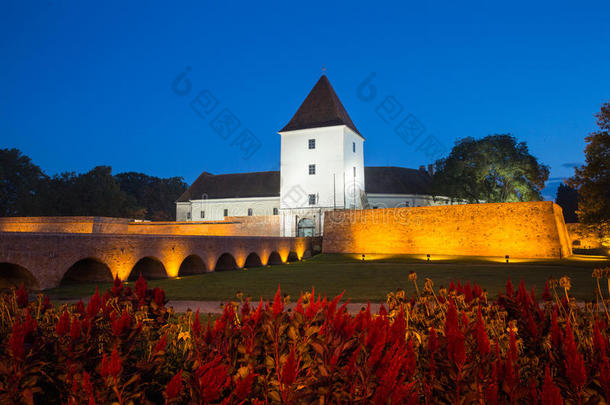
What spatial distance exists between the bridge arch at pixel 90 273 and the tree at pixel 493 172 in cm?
3633

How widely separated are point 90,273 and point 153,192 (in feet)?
207

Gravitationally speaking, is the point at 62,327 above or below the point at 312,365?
above

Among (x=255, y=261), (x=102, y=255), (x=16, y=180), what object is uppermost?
(x=16, y=180)

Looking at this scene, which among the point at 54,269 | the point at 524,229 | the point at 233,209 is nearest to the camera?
the point at 54,269

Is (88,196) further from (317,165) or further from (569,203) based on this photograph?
(569,203)

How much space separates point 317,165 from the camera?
132 feet

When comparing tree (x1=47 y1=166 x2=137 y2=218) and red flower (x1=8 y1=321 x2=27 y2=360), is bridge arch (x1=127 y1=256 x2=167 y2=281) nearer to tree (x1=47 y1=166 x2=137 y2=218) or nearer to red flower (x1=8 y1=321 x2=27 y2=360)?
red flower (x1=8 y1=321 x2=27 y2=360)

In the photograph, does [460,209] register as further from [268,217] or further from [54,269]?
[54,269]

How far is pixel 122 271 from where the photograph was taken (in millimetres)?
15320

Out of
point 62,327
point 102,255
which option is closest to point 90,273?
point 102,255

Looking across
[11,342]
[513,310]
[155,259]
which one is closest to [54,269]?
[155,259]

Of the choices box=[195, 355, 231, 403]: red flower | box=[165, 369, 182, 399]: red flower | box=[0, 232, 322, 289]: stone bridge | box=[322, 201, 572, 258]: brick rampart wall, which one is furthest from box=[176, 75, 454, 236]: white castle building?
box=[165, 369, 182, 399]: red flower

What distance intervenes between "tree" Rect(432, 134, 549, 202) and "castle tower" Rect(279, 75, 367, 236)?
11.0 m

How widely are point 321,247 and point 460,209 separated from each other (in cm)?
1282
